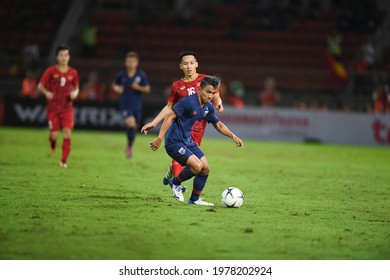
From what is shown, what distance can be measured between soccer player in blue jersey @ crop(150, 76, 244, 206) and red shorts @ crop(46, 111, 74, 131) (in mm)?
5375

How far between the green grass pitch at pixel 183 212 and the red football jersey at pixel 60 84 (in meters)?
1.31

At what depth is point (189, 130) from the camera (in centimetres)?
1092

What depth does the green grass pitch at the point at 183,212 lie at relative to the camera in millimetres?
7656

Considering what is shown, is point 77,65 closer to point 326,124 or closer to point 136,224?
point 326,124

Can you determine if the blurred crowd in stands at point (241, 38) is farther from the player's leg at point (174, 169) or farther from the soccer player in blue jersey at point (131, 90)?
the player's leg at point (174, 169)

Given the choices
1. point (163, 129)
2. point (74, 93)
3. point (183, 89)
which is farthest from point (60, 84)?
point (163, 129)

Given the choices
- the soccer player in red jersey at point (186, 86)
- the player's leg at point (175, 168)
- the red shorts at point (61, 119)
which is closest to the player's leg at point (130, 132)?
the red shorts at point (61, 119)

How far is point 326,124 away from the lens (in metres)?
28.3

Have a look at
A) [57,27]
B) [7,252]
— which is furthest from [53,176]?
[57,27]

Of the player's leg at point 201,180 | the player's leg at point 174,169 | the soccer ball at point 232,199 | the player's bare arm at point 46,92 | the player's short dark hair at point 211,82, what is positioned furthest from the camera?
the player's bare arm at point 46,92

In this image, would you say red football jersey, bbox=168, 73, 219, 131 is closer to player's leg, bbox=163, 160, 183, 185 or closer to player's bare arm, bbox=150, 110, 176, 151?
player's leg, bbox=163, 160, 183, 185

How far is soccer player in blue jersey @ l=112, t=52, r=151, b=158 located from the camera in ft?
61.2

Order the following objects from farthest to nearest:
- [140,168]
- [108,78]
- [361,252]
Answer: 1. [108,78]
2. [140,168]
3. [361,252]

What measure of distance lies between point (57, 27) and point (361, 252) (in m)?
30.2
